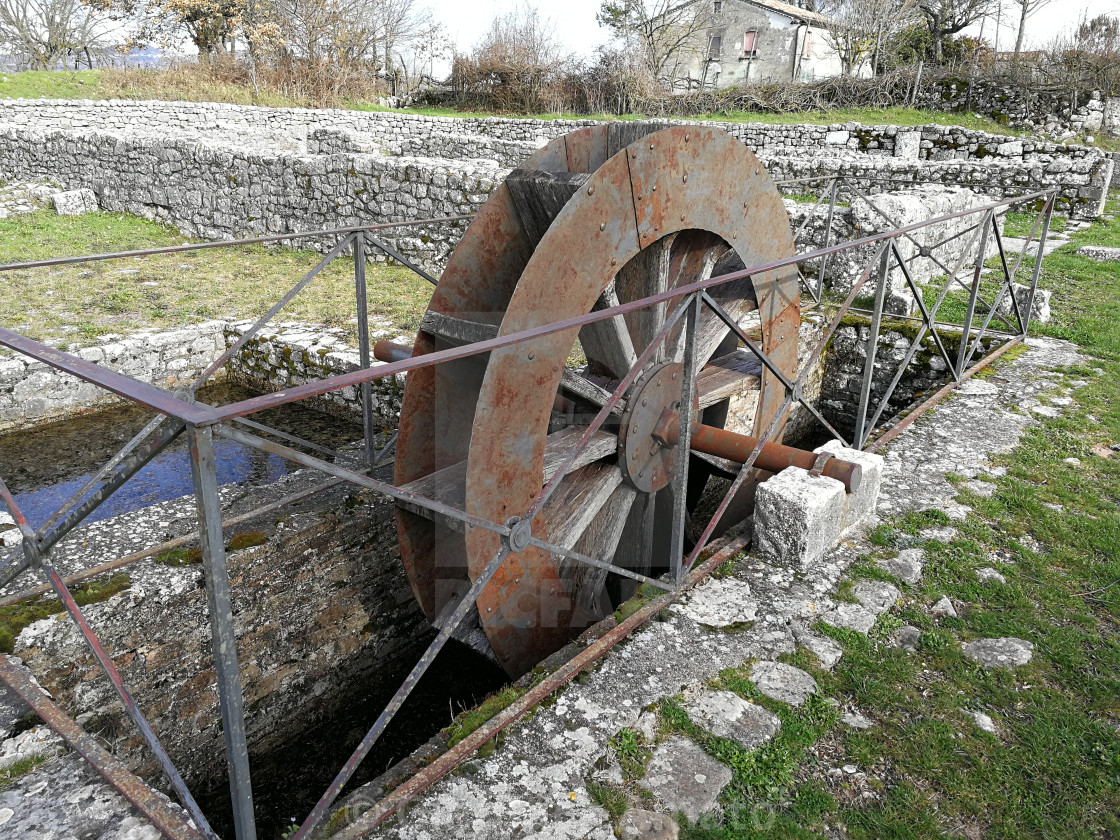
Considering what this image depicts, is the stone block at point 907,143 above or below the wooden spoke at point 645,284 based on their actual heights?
above

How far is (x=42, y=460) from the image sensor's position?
5.69m

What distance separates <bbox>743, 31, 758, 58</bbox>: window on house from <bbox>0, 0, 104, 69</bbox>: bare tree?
85.0 ft

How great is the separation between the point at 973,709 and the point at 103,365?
695cm

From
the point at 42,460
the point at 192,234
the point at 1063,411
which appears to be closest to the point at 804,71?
the point at 192,234

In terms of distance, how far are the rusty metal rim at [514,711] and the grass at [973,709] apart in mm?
338

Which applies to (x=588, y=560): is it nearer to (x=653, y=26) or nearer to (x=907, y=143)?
(x=907, y=143)

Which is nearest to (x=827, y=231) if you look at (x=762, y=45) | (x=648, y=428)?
(x=648, y=428)

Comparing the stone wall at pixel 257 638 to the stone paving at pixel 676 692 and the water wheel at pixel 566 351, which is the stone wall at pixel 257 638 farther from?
the stone paving at pixel 676 692

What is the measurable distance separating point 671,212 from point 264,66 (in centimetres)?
2503

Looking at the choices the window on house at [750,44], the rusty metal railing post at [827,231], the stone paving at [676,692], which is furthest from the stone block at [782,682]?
the window on house at [750,44]

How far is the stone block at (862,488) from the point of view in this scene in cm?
358

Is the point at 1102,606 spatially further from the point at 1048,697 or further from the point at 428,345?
the point at 428,345

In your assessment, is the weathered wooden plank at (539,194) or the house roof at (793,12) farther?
the house roof at (793,12)

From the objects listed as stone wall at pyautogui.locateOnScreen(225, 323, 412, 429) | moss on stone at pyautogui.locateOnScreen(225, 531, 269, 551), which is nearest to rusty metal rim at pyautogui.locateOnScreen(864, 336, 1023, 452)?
moss on stone at pyautogui.locateOnScreen(225, 531, 269, 551)
